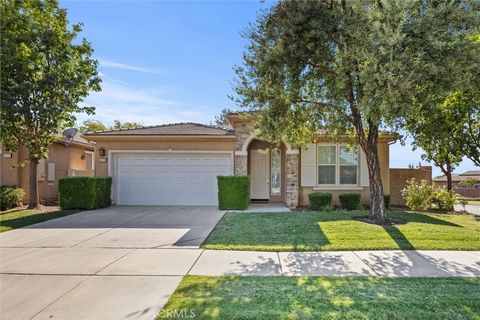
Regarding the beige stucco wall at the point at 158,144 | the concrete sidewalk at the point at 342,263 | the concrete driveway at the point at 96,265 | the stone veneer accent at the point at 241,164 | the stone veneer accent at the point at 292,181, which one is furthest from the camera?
the beige stucco wall at the point at 158,144

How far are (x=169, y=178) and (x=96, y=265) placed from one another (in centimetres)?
796

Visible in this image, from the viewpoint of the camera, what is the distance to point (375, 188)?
8.70 metres

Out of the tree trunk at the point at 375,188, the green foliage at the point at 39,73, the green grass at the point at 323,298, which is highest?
the green foliage at the point at 39,73

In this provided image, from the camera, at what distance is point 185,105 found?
26.4m

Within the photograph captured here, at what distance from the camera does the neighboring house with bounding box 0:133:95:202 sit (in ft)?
43.6

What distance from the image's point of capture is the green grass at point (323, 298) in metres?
3.39

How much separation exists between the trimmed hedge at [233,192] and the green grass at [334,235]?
2.27 metres

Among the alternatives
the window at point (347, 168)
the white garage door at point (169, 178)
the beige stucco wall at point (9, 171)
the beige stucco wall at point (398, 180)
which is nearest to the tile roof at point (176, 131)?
the white garage door at point (169, 178)

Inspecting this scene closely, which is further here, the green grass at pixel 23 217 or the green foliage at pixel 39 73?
the green foliage at pixel 39 73

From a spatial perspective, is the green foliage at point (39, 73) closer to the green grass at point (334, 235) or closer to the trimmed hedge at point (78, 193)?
the trimmed hedge at point (78, 193)

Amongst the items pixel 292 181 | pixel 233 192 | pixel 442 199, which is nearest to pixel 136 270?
pixel 233 192

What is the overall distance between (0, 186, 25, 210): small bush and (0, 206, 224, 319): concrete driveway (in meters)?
4.47

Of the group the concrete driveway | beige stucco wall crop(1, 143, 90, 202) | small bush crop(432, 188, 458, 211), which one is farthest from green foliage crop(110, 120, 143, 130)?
small bush crop(432, 188, 458, 211)

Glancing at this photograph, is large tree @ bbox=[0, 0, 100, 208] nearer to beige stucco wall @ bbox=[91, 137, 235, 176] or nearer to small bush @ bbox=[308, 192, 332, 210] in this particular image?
beige stucco wall @ bbox=[91, 137, 235, 176]
